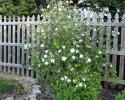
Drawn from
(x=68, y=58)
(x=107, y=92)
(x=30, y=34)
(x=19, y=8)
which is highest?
(x=19, y=8)

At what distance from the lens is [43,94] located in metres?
7.35

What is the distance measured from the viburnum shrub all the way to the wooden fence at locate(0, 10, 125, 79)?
0.31 meters

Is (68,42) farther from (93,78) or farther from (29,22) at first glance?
(29,22)

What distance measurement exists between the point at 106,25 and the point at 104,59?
2.33 feet

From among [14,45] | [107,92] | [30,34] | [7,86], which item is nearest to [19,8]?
[14,45]

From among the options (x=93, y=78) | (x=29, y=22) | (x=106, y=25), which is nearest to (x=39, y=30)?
(x=29, y=22)

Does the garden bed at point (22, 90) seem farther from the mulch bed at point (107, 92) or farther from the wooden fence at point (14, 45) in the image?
the wooden fence at point (14, 45)

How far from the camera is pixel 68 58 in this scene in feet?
21.4

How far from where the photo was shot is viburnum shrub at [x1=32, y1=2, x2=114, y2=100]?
6270 millimetres

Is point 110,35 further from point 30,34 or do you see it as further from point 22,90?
point 22,90

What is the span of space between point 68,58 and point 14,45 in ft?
9.21

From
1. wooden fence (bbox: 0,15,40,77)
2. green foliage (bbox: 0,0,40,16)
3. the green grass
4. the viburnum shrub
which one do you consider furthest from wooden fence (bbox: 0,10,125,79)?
the green grass

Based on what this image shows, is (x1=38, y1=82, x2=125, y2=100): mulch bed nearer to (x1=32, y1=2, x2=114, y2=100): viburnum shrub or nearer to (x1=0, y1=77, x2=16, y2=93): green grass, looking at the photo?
(x1=32, y1=2, x2=114, y2=100): viburnum shrub

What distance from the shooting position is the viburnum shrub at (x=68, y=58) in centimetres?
627
